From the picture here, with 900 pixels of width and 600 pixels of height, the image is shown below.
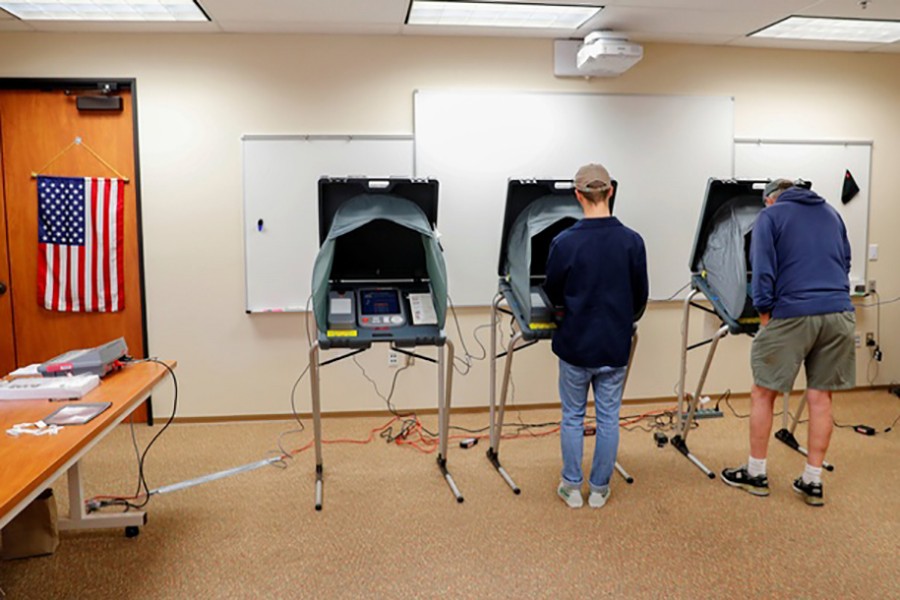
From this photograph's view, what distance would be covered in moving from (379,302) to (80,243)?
2293mm

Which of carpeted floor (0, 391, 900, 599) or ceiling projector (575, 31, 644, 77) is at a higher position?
ceiling projector (575, 31, 644, 77)

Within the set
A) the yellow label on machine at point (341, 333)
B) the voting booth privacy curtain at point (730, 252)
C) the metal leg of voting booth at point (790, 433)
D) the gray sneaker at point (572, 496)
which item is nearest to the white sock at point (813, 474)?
the metal leg of voting booth at point (790, 433)

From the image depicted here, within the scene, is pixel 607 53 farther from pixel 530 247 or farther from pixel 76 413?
pixel 76 413

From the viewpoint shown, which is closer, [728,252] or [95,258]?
[728,252]

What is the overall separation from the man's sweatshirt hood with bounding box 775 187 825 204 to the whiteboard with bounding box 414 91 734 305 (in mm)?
1499

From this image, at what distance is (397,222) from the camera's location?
287 centimetres

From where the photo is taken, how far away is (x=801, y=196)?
9.40ft

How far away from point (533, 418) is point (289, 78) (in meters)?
2.74

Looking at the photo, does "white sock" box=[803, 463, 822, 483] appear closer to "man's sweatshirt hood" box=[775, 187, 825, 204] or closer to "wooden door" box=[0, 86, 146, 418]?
"man's sweatshirt hood" box=[775, 187, 825, 204]

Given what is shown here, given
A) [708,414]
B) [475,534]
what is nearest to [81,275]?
[475,534]

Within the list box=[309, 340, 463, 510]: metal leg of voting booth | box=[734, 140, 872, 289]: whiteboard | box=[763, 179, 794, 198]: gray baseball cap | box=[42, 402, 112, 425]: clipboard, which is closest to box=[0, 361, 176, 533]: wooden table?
box=[42, 402, 112, 425]: clipboard

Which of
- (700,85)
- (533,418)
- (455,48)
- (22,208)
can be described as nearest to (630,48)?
(700,85)

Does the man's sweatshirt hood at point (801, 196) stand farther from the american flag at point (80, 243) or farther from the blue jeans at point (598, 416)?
the american flag at point (80, 243)

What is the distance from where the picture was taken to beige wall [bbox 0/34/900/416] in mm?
4008
